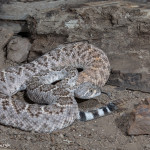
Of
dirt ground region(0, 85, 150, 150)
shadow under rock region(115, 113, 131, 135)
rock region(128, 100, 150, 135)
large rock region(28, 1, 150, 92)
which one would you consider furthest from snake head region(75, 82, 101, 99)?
rock region(128, 100, 150, 135)

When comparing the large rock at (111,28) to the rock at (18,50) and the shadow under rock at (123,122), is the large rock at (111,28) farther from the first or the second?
the shadow under rock at (123,122)

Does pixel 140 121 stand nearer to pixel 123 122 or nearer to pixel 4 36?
pixel 123 122

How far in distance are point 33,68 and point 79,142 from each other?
10.1 feet

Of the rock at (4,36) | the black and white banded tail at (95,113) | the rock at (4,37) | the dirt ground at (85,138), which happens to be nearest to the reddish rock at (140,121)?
the dirt ground at (85,138)

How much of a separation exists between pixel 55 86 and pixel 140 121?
219 centimetres

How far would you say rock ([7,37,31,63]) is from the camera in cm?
956

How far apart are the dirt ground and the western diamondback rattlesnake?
14 cm

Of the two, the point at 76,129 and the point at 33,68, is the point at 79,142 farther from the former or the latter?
the point at 33,68

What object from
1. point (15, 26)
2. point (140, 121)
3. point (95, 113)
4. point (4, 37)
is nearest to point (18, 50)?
point (4, 37)

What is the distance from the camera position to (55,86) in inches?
301

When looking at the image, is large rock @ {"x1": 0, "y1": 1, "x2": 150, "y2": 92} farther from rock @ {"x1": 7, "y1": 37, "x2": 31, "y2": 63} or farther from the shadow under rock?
the shadow under rock

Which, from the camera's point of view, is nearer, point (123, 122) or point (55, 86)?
point (123, 122)

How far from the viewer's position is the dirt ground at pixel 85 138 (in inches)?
245

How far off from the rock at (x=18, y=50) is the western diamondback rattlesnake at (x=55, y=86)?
25.1 inches
